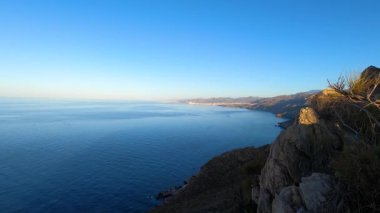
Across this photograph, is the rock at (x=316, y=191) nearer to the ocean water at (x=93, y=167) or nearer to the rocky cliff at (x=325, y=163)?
the rocky cliff at (x=325, y=163)

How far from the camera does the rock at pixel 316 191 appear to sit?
10211mm

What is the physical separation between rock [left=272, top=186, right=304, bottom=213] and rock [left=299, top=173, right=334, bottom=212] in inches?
13.6

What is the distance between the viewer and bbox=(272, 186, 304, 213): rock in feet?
36.9

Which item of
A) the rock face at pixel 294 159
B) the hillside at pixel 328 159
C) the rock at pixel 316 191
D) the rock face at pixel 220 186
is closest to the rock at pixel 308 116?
the hillside at pixel 328 159

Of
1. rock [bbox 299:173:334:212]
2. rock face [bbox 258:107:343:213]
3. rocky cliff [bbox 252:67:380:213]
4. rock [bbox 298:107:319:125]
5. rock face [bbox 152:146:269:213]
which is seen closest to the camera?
rocky cliff [bbox 252:67:380:213]

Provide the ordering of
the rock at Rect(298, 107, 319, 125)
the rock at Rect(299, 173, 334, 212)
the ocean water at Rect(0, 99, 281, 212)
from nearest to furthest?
1. the rock at Rect(299, 173, 334, 212)
2. the rock at Rect(298, 107, 319, 125)
3. the ocean water at Rect(0, 99, 281, 212)

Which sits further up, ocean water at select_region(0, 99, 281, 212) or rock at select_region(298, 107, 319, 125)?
rock at select_region(298, 107, 319, 125)

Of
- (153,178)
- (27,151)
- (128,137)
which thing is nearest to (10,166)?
(27,151)

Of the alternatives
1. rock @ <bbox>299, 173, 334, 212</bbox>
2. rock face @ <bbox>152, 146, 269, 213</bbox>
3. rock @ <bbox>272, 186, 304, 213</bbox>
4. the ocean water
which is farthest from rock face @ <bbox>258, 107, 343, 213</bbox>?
the ocean water

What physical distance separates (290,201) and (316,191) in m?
1.45

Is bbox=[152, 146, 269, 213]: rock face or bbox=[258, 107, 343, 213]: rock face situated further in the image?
bbox=[152, 146, 269, 213]: rock face

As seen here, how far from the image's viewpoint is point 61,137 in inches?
3666

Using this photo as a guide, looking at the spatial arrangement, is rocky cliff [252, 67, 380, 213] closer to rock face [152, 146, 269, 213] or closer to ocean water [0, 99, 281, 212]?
rock face [152, 146, 269, 213]

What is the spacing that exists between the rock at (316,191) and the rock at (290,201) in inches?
13.6
